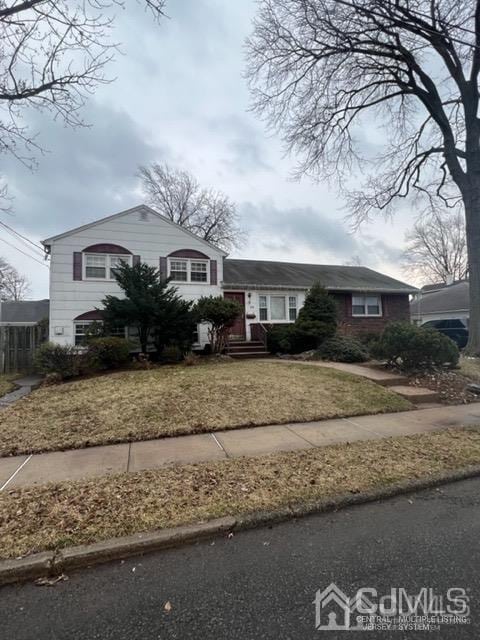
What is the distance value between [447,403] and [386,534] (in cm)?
535

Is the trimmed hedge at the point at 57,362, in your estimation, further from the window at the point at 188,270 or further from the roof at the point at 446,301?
the roof at the point at 446,301

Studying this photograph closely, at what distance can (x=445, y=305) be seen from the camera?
2564 cm

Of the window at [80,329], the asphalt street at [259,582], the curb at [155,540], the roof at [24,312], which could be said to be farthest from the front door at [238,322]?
the roof at [24,312]

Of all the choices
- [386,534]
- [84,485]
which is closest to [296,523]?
[386,534]

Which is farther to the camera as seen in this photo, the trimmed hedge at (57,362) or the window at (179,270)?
the window at (179,270)

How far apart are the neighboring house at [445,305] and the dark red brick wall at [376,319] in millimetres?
6218

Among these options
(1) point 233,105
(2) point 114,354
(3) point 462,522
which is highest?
(1) point 233,105

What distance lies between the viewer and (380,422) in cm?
571

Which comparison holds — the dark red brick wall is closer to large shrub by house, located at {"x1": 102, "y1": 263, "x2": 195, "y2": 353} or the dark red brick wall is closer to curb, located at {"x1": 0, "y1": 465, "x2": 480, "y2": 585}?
large shrub by house, located at {"x1": 102, "y1": 263, "x2": 195, "y2": 353}

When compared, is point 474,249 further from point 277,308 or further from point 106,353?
point 106,353

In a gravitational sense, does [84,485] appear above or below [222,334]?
below

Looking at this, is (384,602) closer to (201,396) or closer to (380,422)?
(380,422)

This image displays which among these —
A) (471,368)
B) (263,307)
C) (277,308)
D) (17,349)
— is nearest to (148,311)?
(17,349)

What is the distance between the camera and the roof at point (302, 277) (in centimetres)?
1579
